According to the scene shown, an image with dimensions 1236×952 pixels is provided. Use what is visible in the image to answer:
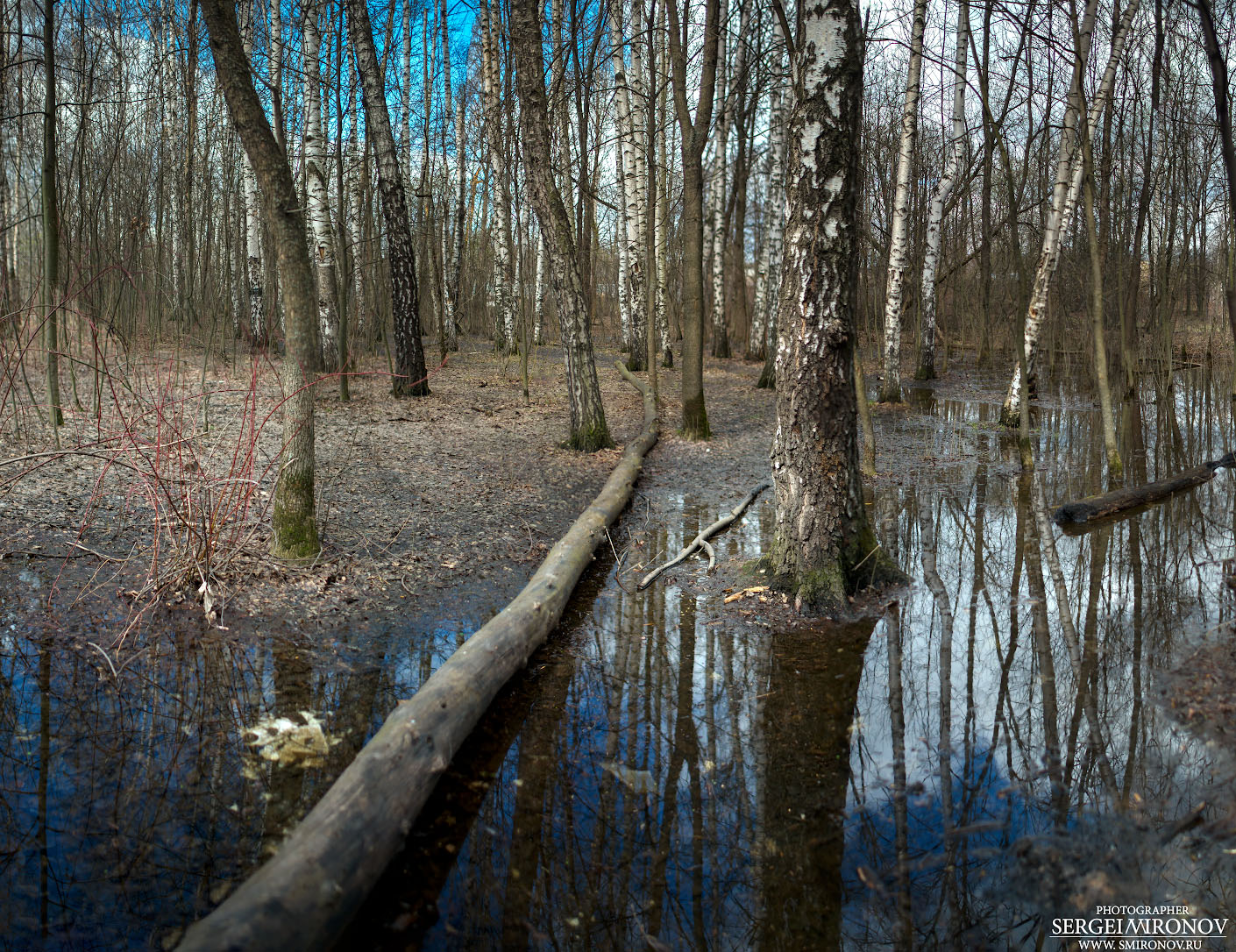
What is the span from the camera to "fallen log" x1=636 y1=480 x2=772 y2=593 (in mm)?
5457

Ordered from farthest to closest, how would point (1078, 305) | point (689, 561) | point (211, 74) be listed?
point (1078, 305) → point (211, 74) → point (689, 561)

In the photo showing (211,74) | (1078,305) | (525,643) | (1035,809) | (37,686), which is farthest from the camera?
(1078,305)

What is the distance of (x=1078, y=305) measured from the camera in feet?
74.8

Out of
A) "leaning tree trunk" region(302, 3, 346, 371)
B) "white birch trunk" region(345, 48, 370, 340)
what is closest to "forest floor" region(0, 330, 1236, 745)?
"leaning tree trunk" region(302, 3, 346, 371)

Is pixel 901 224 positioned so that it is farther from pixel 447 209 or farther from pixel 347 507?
pixel 447 209

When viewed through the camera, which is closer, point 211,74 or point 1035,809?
point 1035,809

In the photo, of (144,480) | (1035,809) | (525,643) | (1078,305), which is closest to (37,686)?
(144,480)

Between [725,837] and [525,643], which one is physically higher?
[525,643]

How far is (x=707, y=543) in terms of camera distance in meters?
5.95

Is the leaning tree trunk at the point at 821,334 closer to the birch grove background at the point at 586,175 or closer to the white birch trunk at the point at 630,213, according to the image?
the birch grove background at the point at 586,175

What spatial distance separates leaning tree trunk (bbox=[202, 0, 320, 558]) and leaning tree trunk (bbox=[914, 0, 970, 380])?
940 cm

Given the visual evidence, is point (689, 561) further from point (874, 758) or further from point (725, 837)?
point (725, 837)

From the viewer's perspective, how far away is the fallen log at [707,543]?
5.46 meters

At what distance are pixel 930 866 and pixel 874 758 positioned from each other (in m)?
0.72
